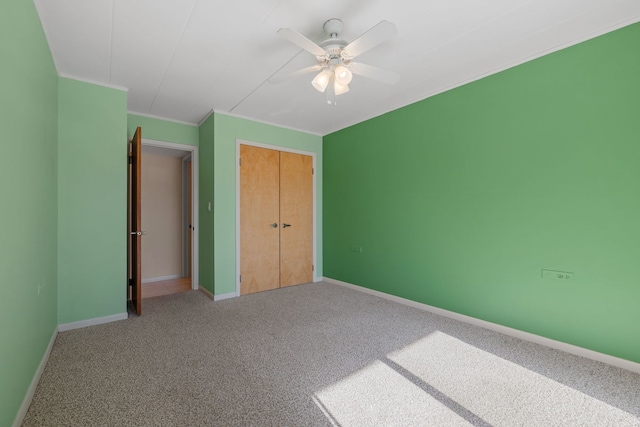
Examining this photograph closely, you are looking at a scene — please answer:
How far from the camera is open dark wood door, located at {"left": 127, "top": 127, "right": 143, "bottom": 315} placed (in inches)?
118

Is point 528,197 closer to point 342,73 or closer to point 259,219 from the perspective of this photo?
point 342,73

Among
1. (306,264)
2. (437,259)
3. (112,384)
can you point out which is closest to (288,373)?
(112,384)

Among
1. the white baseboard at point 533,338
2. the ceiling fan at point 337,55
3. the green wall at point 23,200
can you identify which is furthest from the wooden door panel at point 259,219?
the green wall at point 23,200

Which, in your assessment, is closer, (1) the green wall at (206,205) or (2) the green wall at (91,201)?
(2) the green wall at (91,201)

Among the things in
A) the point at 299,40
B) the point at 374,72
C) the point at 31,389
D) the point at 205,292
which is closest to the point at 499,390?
the point at 374,72

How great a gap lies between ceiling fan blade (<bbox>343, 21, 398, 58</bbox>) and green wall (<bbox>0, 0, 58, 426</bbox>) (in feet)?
5.84

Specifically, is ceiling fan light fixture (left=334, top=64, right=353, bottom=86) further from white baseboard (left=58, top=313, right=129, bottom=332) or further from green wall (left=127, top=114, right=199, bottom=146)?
white baseboard (left=58, top=313, right=129, bottom=332)

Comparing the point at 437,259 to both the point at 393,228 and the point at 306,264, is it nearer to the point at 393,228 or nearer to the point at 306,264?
the point at 393,228

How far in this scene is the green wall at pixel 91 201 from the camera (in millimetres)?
2693

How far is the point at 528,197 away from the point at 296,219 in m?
3.00

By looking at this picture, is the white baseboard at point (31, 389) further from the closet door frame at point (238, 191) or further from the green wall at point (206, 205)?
the closet door frame at point (238, 191)

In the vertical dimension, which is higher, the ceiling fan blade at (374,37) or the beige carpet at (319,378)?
the ceiling fan blade at (374,37)

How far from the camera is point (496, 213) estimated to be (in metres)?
2.68

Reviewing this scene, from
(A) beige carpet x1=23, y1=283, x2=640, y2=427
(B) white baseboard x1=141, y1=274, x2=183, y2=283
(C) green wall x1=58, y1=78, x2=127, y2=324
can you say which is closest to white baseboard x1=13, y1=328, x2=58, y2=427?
(A) beige carpet x1=23, y1=283, x2=640, y2=427
